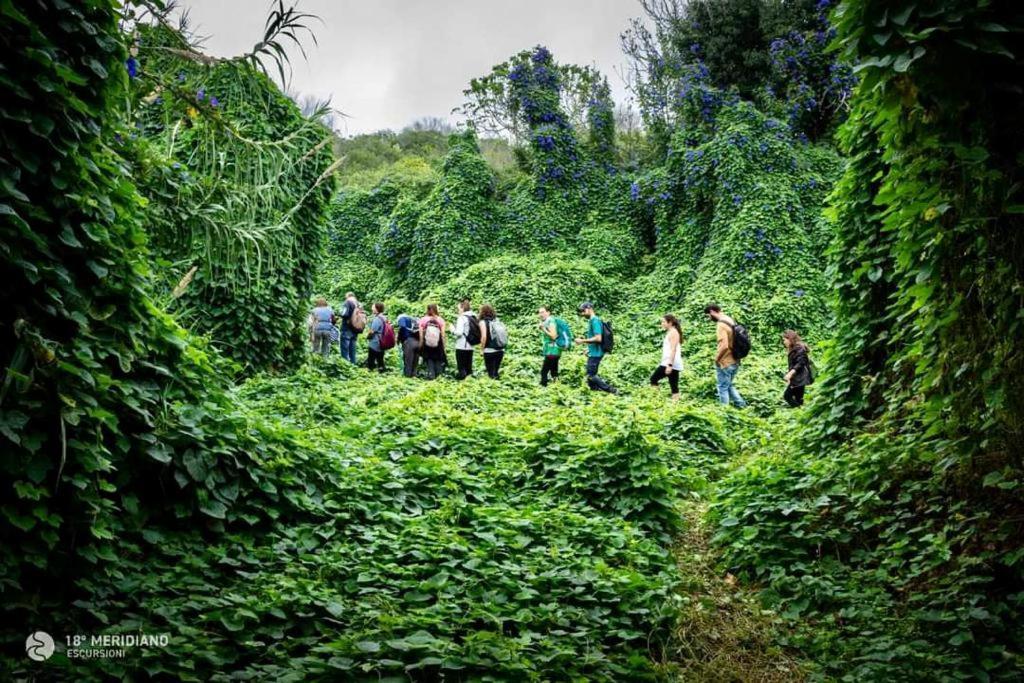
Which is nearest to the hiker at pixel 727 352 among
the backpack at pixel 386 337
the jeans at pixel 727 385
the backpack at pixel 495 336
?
the jeans at pixel 727 385

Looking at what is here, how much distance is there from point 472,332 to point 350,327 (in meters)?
3.49

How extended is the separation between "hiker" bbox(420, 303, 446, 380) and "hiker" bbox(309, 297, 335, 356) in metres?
2.24

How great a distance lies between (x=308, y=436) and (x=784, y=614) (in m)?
4.12

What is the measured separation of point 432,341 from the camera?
14.3 meters

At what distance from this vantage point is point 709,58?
2416 cm

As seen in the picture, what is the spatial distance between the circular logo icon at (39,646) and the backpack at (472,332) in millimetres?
11040

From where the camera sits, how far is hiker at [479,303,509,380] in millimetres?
13992

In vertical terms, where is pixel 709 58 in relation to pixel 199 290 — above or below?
above

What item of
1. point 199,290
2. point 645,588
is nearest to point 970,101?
point 645,588

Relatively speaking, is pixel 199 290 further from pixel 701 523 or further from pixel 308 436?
pixel 701 523

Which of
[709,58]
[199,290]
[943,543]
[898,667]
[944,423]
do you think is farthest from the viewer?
[709,58]

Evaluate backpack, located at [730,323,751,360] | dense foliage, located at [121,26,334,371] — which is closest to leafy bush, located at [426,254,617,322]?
backpack, located at [730,323,751,360]

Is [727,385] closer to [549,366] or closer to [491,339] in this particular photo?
[549,366]

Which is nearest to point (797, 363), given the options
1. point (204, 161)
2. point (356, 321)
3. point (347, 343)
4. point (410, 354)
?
point (410, 354)
